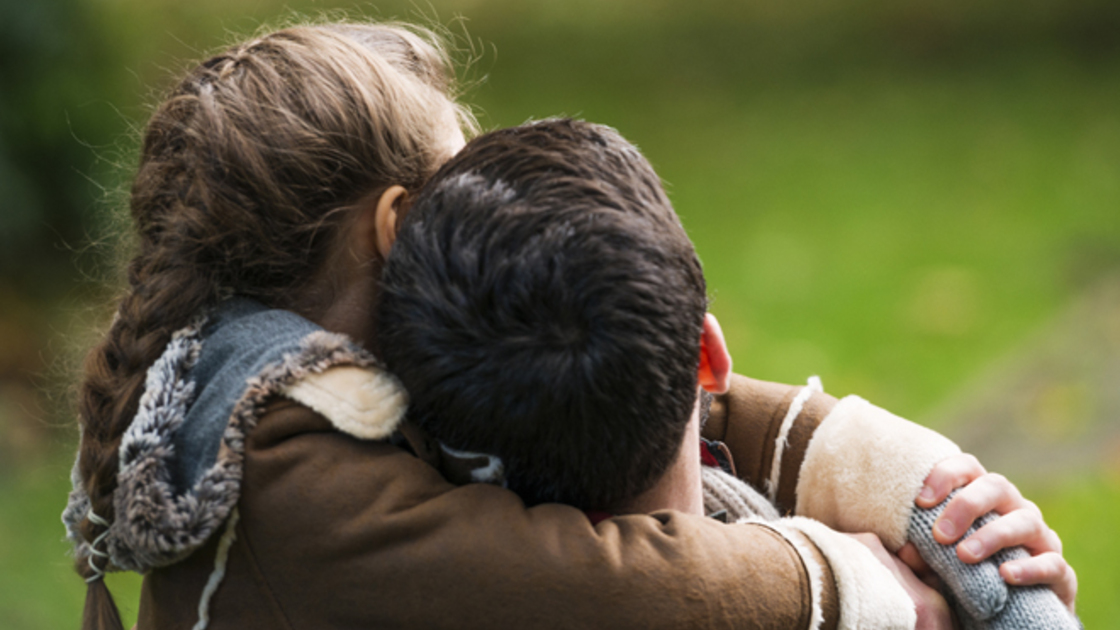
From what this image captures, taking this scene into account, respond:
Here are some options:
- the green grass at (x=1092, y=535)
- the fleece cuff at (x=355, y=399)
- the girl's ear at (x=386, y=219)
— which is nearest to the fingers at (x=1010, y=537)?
the fleece cuff at (x=355, y=399)

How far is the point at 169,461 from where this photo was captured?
1233 millimetres

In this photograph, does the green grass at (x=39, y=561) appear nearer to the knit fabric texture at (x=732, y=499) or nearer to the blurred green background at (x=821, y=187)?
the blurred green background at (x=821, y=187)

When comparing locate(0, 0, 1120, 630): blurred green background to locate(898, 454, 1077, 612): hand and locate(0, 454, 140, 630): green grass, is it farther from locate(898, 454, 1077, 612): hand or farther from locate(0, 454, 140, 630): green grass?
locate(898, 454, 1077, 612): hand

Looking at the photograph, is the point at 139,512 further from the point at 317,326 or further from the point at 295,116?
the point at 295,116

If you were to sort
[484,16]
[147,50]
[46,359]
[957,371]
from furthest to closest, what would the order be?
[484,16]
[147,50]
[46,359]
[957,371]

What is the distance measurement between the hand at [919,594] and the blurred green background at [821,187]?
2.29 meters

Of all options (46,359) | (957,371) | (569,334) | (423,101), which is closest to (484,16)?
(46,359)

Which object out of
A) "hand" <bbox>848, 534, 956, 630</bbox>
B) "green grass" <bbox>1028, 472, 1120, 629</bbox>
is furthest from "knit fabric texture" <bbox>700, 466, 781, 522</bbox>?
"green grass" <bbox>1028, 472, 1120, 629</bbox>

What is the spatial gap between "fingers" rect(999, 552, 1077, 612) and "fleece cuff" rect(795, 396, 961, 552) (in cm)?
15

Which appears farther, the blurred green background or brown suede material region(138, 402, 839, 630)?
the blurred green background

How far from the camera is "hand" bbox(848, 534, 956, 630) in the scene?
4.62 ft

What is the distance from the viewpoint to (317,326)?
135cm

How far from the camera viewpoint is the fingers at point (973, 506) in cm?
144

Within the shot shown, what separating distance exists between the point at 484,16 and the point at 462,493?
19.9 ft
